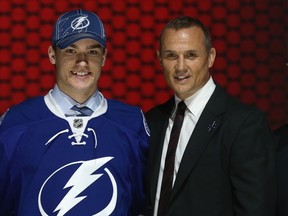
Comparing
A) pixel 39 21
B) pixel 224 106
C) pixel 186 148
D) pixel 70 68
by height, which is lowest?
pixel 186 148

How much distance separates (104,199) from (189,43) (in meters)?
0.66

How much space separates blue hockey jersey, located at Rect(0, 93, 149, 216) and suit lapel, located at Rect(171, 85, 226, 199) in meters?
0.21

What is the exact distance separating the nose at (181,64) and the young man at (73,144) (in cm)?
26

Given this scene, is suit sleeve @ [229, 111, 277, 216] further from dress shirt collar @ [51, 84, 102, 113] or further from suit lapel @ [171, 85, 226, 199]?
dress shirt collar @ [51, 84, 102, 113]

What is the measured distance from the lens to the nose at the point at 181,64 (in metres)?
2.26

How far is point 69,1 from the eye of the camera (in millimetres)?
3402

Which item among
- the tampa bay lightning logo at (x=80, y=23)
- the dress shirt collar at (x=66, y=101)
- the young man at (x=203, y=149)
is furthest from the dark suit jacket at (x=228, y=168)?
the tampa bay lightning logo at (x=80, y=23)

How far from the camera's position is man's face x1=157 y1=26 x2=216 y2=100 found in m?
2.26

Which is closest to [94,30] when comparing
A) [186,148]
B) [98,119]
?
[98,119]

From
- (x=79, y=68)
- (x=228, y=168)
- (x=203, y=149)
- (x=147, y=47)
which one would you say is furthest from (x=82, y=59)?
(x=147, y=47)

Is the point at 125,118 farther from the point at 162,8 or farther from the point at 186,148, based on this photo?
the point at 162,8

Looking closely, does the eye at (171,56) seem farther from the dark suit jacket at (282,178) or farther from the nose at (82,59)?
the dark suit jacket at (282,178)

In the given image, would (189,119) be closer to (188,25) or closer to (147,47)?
(188,25)

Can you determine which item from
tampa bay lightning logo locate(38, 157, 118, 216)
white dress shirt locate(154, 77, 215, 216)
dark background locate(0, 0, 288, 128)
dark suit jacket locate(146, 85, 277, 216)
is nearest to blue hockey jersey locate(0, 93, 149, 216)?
tampa bay lightning logo locate(38, 157, 118, 216)
